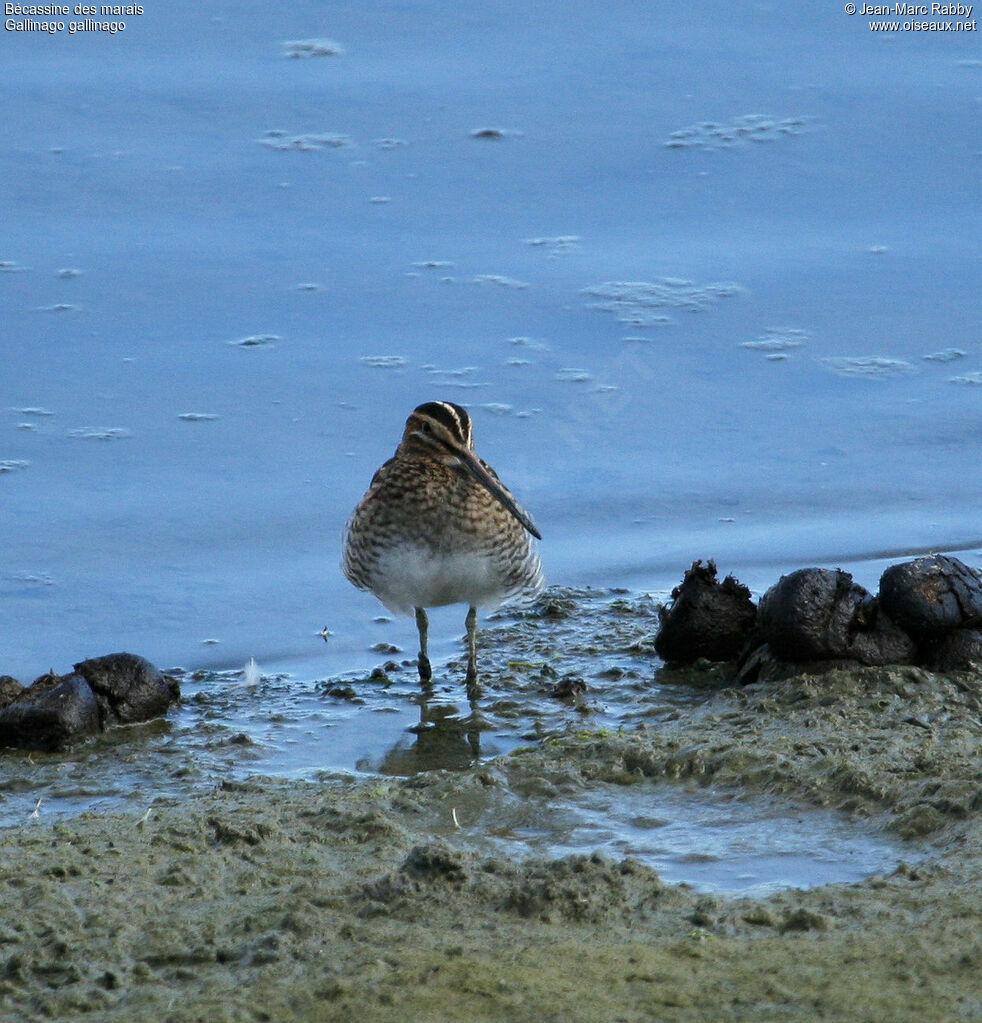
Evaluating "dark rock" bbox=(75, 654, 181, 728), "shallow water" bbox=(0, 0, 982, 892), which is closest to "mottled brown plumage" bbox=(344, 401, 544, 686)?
"shallow water" bbox=(0, 0, 982, 892)

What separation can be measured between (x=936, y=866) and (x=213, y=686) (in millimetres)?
3464

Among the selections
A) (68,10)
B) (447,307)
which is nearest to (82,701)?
(447,307)

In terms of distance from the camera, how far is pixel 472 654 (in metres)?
7.23

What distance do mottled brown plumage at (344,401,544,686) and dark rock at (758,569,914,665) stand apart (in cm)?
125

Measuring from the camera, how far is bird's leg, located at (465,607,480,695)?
7132 mm

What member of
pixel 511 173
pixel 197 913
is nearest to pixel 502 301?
pixel 511 173

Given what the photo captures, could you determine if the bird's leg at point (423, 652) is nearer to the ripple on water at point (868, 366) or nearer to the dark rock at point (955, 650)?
the dark rock at point (955, 650)

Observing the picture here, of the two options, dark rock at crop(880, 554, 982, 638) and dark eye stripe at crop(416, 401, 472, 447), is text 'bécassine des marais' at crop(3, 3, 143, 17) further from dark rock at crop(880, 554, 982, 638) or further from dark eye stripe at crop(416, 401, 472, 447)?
dark rock at crop(880, 554, 982, 638)

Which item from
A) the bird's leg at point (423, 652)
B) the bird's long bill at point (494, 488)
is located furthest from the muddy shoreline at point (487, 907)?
the bird's long bill at point (494, 488)

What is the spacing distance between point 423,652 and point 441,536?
1.63ft

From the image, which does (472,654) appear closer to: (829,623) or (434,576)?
(434,576)

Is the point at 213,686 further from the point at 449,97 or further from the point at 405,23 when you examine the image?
the point at 405,23

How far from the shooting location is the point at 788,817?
5344 mm

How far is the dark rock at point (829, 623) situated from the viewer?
6.59m
